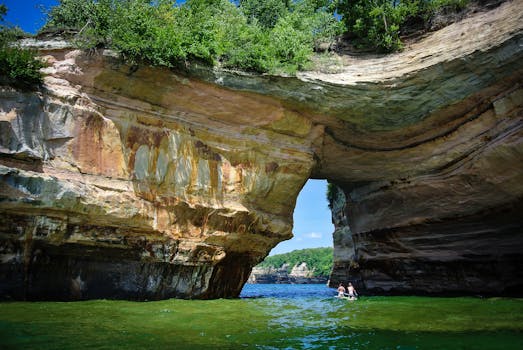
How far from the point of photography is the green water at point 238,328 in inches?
207

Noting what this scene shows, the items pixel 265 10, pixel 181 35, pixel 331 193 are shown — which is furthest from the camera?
pixel 331 193

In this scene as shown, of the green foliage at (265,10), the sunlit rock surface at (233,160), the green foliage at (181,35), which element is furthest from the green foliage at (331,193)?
the green foliage at (181,35)

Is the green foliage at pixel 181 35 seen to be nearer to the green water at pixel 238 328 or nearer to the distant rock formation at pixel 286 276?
the green water at pixel 238 328

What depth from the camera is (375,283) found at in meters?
18.9

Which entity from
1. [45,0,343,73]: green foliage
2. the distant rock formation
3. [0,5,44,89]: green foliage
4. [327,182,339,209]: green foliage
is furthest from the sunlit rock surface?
the distant rock formation

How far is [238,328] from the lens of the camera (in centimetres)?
670

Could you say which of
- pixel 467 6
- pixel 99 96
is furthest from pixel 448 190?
pixel 99 96

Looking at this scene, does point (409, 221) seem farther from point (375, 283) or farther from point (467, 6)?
point (467, 6)

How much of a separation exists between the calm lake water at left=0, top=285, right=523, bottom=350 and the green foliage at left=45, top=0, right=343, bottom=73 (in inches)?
270

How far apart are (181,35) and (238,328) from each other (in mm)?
8411

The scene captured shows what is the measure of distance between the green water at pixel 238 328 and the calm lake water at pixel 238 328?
0.04ft

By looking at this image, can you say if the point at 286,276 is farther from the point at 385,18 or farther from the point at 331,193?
the point at 385,18

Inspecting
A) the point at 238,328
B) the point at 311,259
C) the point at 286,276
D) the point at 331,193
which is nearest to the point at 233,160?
the point at 238,328

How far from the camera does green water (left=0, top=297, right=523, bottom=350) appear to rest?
526 cm
